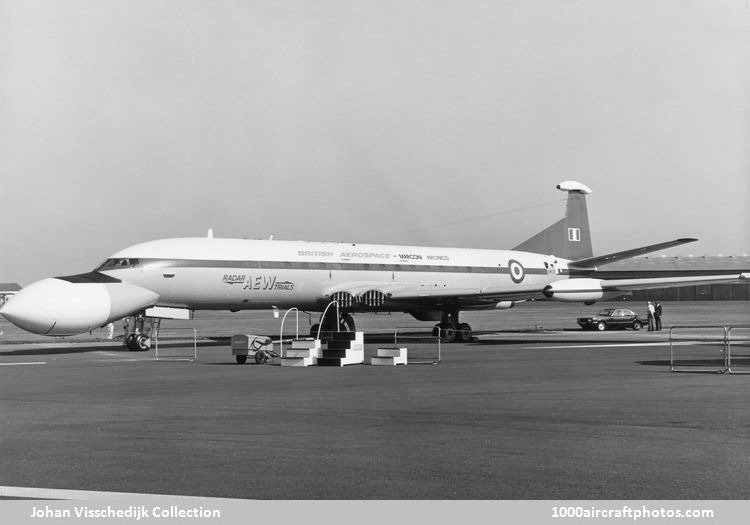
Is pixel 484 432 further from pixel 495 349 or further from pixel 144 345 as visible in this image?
pixel 144 345

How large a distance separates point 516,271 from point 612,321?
29.2 feet

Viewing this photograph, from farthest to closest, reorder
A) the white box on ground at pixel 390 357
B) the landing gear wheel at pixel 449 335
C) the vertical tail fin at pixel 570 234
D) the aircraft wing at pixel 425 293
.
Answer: the vertical tail fin at pixel 570 234, the landing gear wheel at pixel 449 335, the aircraft wing at pixel 425 293, the white box on ground at pixel 390 357

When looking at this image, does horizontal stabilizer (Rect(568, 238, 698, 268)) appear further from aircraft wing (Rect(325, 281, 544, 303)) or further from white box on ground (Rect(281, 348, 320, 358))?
white box on ground (Rect(281, 348, 320, 358))

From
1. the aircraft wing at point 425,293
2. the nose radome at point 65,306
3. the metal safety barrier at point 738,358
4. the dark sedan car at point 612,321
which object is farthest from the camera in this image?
the dark sedan car at point 612,321

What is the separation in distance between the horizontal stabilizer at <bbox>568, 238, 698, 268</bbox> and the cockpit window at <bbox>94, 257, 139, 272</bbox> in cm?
1838

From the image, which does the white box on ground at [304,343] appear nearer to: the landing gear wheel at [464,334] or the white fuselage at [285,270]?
the white fuselage at [285,270]

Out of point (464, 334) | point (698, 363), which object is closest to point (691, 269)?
point (464, 334)

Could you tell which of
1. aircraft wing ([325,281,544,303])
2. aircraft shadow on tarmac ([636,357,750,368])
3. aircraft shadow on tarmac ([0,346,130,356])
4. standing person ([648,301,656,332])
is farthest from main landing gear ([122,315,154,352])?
standing person ([648,301,656,332])

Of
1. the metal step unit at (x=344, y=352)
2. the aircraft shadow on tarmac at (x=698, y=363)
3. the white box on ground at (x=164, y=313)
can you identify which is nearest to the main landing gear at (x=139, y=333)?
the white box on ground at (x=164, y=313)

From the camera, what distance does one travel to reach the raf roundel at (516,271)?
37.5 meters

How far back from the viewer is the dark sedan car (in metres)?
42.9

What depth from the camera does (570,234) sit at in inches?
1636

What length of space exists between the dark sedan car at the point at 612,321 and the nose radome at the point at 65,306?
998 inches

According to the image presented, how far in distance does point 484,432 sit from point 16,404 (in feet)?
24.5
